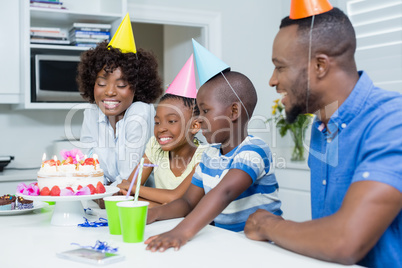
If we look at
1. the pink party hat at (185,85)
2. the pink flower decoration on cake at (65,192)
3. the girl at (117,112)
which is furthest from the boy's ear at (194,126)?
the pink flower decoration on cake at (65,192)

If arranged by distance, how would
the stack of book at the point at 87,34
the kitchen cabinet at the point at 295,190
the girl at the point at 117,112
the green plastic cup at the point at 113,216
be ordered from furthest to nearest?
1. the kitchen cabinet at the point at 295,190
2. the stack of book at the point at 87,34
3. the girl at the point at 117,112
4. the green plastic cup at the point at 113,216

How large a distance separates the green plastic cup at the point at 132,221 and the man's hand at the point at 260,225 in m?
0.25

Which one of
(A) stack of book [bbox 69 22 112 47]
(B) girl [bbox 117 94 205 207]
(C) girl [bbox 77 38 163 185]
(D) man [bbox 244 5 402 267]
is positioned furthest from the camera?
(A) stack of book [bbox 69 22 112 47]

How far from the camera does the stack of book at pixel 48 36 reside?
2.83 meters

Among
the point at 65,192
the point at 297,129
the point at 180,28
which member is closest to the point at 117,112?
the point at 65,192

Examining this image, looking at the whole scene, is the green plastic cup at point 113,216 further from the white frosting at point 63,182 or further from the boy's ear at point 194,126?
the boy's ear at point 194,126

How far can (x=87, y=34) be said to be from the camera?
2926 mm

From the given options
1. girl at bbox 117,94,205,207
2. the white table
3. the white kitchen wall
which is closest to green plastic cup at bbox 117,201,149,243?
the white table

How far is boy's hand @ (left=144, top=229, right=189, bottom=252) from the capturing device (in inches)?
37.1

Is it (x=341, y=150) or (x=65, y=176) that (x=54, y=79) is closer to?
(x=65, y=176)

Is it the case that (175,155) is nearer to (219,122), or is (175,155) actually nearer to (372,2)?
(219,122)

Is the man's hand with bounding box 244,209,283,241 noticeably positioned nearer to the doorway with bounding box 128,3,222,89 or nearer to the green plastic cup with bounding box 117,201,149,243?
the green plastic cup with bounding box 117,201,149,243

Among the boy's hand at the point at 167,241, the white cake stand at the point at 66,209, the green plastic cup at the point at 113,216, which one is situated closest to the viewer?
the boy's hand at the point at 167,241

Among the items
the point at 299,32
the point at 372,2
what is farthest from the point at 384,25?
the point at 299,32
